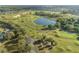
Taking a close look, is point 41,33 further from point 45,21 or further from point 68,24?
point 68,24

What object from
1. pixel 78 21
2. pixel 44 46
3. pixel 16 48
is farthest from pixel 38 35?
pixel 78 21

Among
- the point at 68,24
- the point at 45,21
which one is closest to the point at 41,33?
the point at 45,21

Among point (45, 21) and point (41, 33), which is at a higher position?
point (45, 21)
